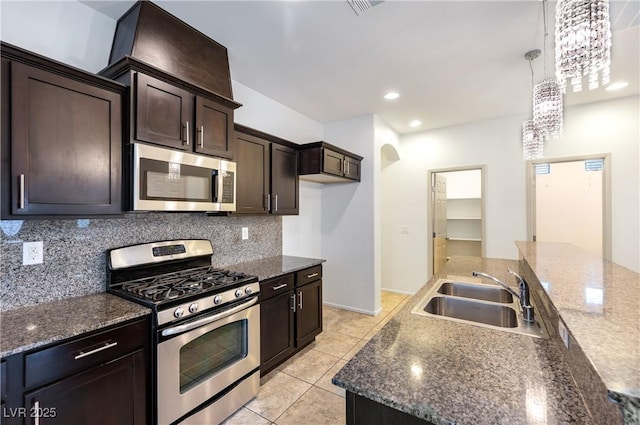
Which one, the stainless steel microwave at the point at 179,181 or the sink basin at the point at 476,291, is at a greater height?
the stainless steel microwave at the point at 179,181

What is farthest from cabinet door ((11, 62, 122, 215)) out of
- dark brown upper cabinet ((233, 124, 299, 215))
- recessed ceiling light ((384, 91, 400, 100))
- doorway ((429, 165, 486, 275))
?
doorway ((429, 165, 486, 275))

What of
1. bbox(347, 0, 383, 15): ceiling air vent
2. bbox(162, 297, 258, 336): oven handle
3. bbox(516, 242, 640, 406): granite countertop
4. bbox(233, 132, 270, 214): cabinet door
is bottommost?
bbox(162, 297, 258, 336): oven handle

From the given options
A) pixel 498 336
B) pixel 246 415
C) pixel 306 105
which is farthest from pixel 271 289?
pixel 306 105

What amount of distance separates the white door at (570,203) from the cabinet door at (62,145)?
4858mm

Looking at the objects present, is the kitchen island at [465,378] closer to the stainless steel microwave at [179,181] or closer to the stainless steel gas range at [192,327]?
the stainless steel gas range at [192,327]

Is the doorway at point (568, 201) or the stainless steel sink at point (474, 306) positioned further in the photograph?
the doorway at point (568, 201)

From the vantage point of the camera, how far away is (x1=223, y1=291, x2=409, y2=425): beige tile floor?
2018mm

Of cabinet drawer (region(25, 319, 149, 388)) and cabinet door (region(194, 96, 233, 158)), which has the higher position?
cabinet door (region(194, 96, 233, 158))

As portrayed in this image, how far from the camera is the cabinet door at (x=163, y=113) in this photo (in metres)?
1.74

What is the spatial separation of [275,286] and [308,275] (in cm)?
50

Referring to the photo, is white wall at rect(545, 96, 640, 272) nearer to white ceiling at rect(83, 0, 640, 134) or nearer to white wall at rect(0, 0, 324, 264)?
white ceiling at rect(83, 0, 640, 134)

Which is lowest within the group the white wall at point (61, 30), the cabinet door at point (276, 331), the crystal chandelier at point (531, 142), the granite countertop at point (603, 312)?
the cabinet door at point (276, 331)

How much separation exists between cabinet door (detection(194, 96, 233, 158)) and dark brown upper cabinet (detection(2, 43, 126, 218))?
48 cm

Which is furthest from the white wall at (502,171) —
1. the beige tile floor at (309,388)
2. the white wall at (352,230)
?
the beige tile floor at (309,388)
